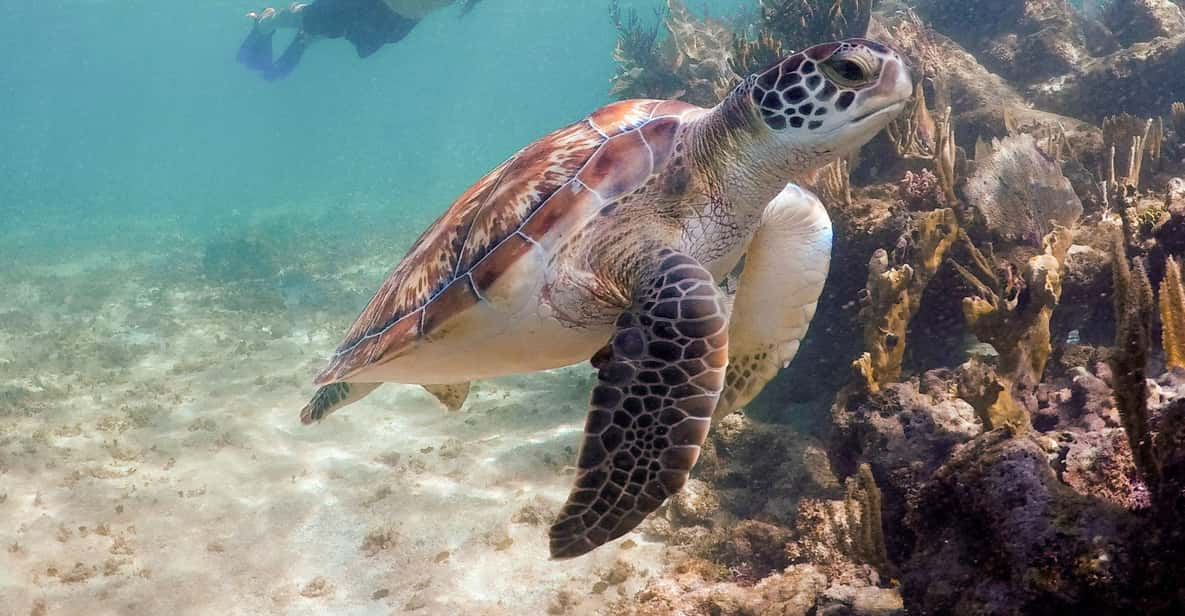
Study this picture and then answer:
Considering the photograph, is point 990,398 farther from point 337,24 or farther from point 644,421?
point 337,24

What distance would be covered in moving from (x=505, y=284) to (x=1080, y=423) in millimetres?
2769

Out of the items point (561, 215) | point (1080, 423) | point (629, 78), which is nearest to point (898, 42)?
point (629, 78)

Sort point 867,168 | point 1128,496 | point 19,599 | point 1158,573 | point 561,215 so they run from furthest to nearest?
point 867,168 → point 19,599 → point 561,215 → point 1128,496 → point 1158,573

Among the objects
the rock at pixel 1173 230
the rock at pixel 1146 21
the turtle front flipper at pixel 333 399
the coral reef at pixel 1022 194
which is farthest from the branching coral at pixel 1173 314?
the rock at pixel 1146 21

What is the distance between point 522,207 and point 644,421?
1.26 metres

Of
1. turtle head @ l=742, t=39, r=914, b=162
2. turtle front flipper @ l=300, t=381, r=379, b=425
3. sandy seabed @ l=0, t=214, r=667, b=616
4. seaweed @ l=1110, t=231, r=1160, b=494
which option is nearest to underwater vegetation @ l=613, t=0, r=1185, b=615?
seaweed @ l=1110, t=231, r=1160, b=494

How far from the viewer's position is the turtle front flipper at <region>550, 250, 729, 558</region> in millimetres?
2328

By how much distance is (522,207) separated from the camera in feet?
10.1

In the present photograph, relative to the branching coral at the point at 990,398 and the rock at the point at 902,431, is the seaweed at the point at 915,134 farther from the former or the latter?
the branching coral at the point at 990,398

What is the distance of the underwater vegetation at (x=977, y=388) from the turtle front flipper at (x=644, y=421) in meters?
0.77

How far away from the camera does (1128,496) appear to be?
197 cm

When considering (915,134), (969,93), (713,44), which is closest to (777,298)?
(915,134)

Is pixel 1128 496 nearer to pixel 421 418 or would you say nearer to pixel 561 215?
pixel 561 215

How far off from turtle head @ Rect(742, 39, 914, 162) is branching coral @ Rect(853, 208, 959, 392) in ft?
5.32
